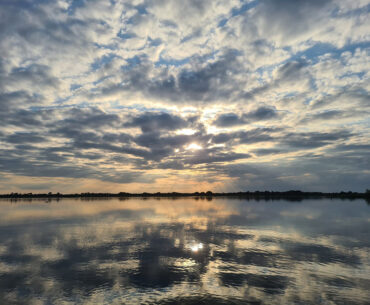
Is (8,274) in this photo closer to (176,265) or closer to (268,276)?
(176,265)

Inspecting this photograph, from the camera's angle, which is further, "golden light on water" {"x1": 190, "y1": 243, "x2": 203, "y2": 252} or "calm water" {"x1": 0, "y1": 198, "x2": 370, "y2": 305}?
"golden light on water" {"x1": 190, "y1": 243, "x2": 203, "y2": 252}

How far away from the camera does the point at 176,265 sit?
78.8 feet

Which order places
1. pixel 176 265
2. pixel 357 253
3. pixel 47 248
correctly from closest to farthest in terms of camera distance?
1. pixel 176 265
2. pixel 357 253
3. pixel 47 248

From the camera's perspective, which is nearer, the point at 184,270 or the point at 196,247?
the point at 184,270

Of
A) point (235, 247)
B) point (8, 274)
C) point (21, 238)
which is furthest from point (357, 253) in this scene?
point (21, 238)

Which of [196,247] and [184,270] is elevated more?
[196,247]

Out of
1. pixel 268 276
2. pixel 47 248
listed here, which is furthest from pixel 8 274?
pixel 268 276

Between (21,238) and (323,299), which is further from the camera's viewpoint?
(21,238)

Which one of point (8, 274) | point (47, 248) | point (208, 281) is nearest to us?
point (208, 281)

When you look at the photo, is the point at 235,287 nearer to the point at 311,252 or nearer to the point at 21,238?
the point at 311,252

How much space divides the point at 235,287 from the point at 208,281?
244 cm

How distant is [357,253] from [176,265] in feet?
71.5

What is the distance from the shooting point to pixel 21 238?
37625 millimetres

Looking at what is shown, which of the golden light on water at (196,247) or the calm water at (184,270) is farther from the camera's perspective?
the golden light on water at (196,247)
